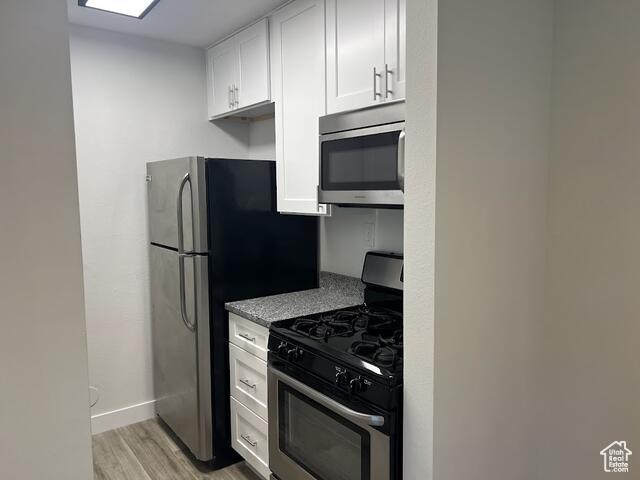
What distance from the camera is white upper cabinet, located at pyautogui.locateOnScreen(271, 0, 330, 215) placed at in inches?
88.4

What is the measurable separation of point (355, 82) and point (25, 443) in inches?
66.1

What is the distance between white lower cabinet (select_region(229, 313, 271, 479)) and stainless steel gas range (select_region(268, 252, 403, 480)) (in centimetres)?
15

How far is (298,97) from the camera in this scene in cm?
239

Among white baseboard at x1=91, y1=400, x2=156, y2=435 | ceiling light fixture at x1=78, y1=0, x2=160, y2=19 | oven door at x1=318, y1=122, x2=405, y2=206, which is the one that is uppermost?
ceiling light fixture at x1=78, y1=0, x2=160, y2=19

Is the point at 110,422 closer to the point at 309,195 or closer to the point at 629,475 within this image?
the point at 309,195

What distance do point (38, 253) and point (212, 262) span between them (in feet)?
4.64

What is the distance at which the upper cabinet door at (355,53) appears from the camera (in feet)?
6.32

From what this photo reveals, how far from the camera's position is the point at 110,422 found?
308 centimetres

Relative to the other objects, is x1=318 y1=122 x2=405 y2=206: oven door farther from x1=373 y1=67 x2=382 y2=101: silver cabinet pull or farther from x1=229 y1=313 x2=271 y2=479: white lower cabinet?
x1=229 y1=313 x2=271 y2=479: white lower cabinet

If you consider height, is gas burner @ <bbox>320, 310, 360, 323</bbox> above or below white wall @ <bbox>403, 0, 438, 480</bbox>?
below

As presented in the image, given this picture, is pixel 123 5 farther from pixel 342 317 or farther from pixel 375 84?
pixel 342 317

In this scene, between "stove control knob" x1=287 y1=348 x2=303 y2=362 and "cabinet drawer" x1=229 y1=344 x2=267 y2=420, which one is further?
"cabinet drawer" x1=229 y1=344 x2=267 y2=420

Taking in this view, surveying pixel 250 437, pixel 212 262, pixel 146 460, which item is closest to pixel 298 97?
pixel 212 262

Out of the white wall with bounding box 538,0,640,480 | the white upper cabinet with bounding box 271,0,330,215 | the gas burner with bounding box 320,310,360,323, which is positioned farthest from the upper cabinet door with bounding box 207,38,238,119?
the white wall with bounding box 538,0,640,480
